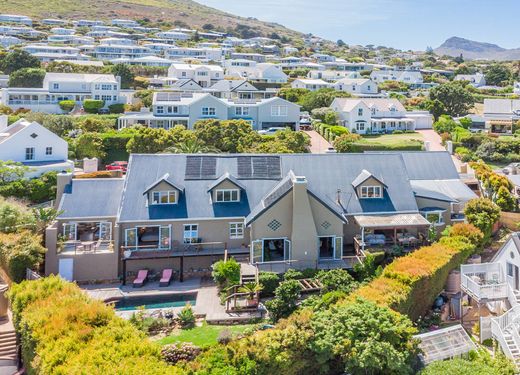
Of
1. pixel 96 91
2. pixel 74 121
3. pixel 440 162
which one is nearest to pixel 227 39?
pixel 96 91

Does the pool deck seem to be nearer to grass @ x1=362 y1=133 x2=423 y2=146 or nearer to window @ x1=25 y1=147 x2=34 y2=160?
window @ x1=25 y1=147 x2=34 y2=160

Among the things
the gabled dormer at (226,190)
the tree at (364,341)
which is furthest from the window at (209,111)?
the tree at (364,341)

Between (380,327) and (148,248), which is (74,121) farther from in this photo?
(380,327)

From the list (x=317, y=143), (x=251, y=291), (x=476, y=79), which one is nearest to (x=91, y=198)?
(x=251, y=291)

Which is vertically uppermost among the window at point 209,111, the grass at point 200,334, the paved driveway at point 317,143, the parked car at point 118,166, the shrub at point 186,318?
the window at point 209,111

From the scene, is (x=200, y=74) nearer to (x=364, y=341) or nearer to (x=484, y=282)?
(x=484, y=282)

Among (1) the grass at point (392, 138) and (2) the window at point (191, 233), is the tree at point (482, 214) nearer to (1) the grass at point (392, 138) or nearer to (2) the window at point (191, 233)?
(2) the window at point (191, 233)

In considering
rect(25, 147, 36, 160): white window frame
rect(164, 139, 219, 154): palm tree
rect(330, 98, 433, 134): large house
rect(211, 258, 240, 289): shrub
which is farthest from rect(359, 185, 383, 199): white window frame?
rect(330, 98, 433, 134): large house
